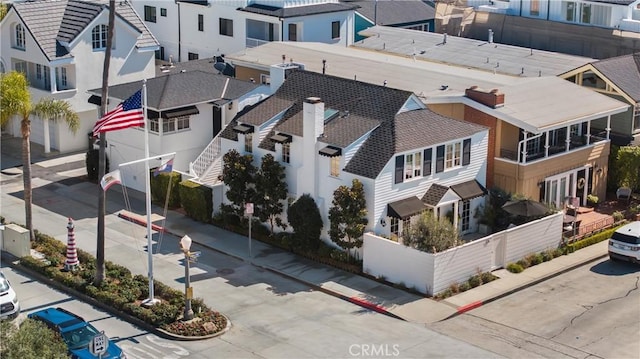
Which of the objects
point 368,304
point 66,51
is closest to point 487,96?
point 368,304

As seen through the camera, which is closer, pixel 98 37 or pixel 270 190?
pixel 270 190

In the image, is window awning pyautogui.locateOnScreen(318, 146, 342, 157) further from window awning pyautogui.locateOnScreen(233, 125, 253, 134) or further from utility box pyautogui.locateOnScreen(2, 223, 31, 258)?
utility box pyautogui.locateOnScreen(2, 223, 31, 258)

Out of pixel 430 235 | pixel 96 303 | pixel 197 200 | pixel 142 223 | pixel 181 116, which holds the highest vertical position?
pixel 181 116

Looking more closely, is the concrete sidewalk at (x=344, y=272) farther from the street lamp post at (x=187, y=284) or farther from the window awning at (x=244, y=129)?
the street lamp post at (x=187, y=284)

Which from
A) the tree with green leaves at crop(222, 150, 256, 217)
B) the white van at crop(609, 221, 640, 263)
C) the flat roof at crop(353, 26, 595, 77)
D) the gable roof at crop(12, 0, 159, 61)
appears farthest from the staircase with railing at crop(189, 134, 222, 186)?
the white van at crop(609, 221, 640, 263)

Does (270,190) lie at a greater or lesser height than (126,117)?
lesser

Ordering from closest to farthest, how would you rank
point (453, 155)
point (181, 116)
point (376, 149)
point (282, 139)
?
1. point (376, 149)
2. point (282, 139)
3. point (453, 155)
4. point (181, 116)

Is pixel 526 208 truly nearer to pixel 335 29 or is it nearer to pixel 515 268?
pixel 515 268

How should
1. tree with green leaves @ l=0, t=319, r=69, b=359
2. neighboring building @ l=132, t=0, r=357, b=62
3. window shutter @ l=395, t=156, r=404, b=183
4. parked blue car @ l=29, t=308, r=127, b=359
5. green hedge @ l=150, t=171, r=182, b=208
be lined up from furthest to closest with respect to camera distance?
A: neighboring building @ l=132, t=0, r=357, b=62 → green hedge @ l=150, t=171, r=182, b=208 → window shutter @ l=395, t=156, r=404, b=183 → parked blue car @ l=29, t=308, r=127, b=359 → tree with green leaves @ l=0, t=319, r=69, b=359
